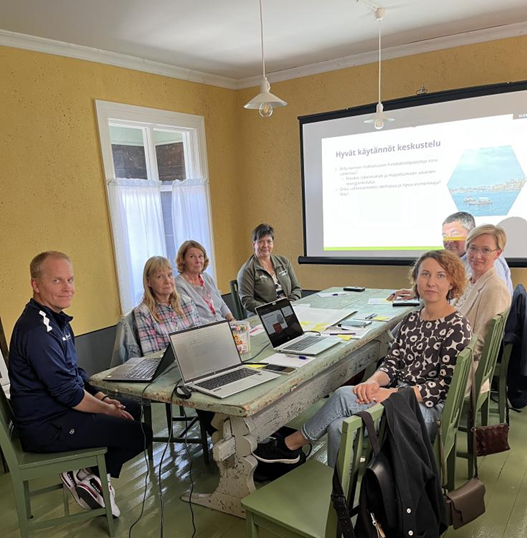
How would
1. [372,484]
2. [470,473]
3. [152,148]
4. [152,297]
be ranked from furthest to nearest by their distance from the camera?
1. [152,148]
2. [152,297]
3. [470,473]
4. [372,484]

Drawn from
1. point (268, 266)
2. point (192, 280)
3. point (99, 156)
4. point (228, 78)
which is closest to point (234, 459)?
point (192, 280)

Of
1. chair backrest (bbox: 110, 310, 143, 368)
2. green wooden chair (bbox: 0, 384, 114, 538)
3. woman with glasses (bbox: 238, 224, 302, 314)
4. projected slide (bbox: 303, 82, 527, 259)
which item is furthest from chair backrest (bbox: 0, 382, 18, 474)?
projected slide (bbox: 303, 82, 527, 259)

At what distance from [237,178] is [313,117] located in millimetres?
1146

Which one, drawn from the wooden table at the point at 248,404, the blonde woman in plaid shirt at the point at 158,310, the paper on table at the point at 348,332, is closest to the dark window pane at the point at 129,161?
the blonde woman in plaid shirt at the point at 158,310

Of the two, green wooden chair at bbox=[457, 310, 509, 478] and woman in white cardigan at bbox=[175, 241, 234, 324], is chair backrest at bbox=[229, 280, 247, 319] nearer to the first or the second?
woman in white cardigan at bbox=[175, 241, 234, 324]

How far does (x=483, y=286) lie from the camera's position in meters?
2.37

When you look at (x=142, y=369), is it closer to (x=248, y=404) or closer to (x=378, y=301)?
(x=248, y=404)

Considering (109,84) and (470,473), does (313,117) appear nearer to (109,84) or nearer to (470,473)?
(109,84)

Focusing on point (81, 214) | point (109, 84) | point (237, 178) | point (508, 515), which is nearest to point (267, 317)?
point (508, 515)

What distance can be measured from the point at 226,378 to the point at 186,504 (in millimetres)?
763

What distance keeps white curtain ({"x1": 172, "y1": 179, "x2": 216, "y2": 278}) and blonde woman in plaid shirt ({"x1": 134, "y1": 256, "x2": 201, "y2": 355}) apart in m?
1.78

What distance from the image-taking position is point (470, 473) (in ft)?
6.89

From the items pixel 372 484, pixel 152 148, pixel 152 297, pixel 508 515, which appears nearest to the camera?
pixel 372 484

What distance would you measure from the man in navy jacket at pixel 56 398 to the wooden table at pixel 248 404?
15 centimetres
